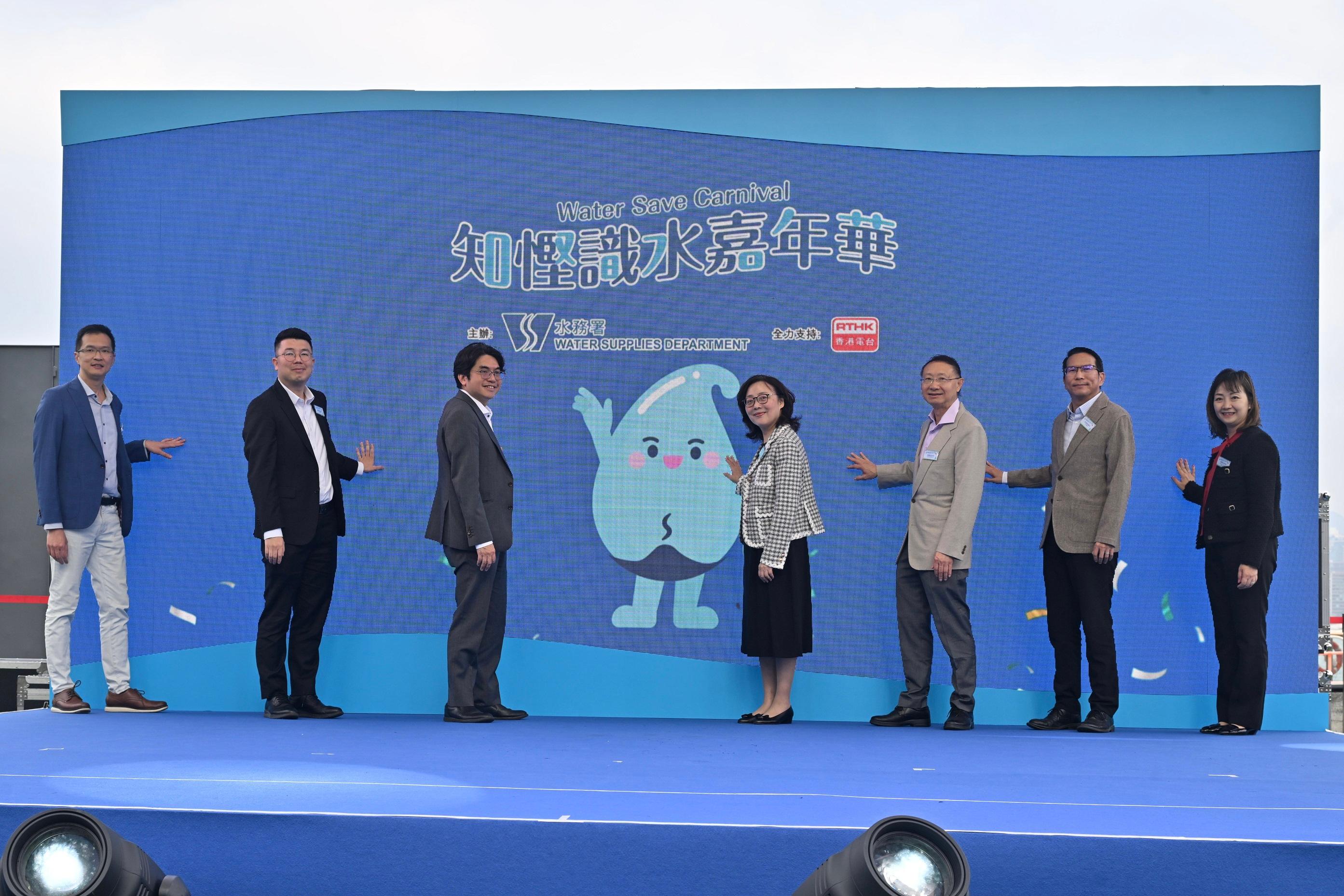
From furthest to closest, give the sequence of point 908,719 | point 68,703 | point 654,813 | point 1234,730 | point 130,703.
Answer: point 130,703 < point 68,703 < point 908,719 < point 1234,730 < point 654,813

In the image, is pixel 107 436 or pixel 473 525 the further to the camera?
pixel 107 436

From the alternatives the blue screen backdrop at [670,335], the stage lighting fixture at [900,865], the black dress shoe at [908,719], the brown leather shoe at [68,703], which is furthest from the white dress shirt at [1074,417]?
the brown leather shoe at [68,703]

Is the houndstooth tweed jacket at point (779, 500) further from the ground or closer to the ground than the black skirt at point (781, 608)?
further from the ground

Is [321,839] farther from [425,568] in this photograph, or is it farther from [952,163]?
[952,163]

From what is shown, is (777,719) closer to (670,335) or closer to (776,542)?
(776,542)

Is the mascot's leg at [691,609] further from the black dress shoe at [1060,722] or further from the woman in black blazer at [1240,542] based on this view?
the woman in black blazer at [1240,542]

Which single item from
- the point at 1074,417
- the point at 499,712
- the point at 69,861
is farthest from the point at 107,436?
the point at 1074,417

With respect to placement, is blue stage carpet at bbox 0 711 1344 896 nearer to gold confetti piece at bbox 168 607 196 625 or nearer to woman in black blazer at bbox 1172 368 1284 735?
woman in black blazer at bbox 1172 368 1284 735

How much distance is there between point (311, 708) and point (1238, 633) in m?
3.79

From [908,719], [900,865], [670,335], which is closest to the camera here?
[900,865]

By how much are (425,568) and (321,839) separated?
239 cm

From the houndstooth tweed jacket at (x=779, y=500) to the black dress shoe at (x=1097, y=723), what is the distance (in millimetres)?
1299

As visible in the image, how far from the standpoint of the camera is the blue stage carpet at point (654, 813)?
2.26 meters

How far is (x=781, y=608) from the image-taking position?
427 centimetres
